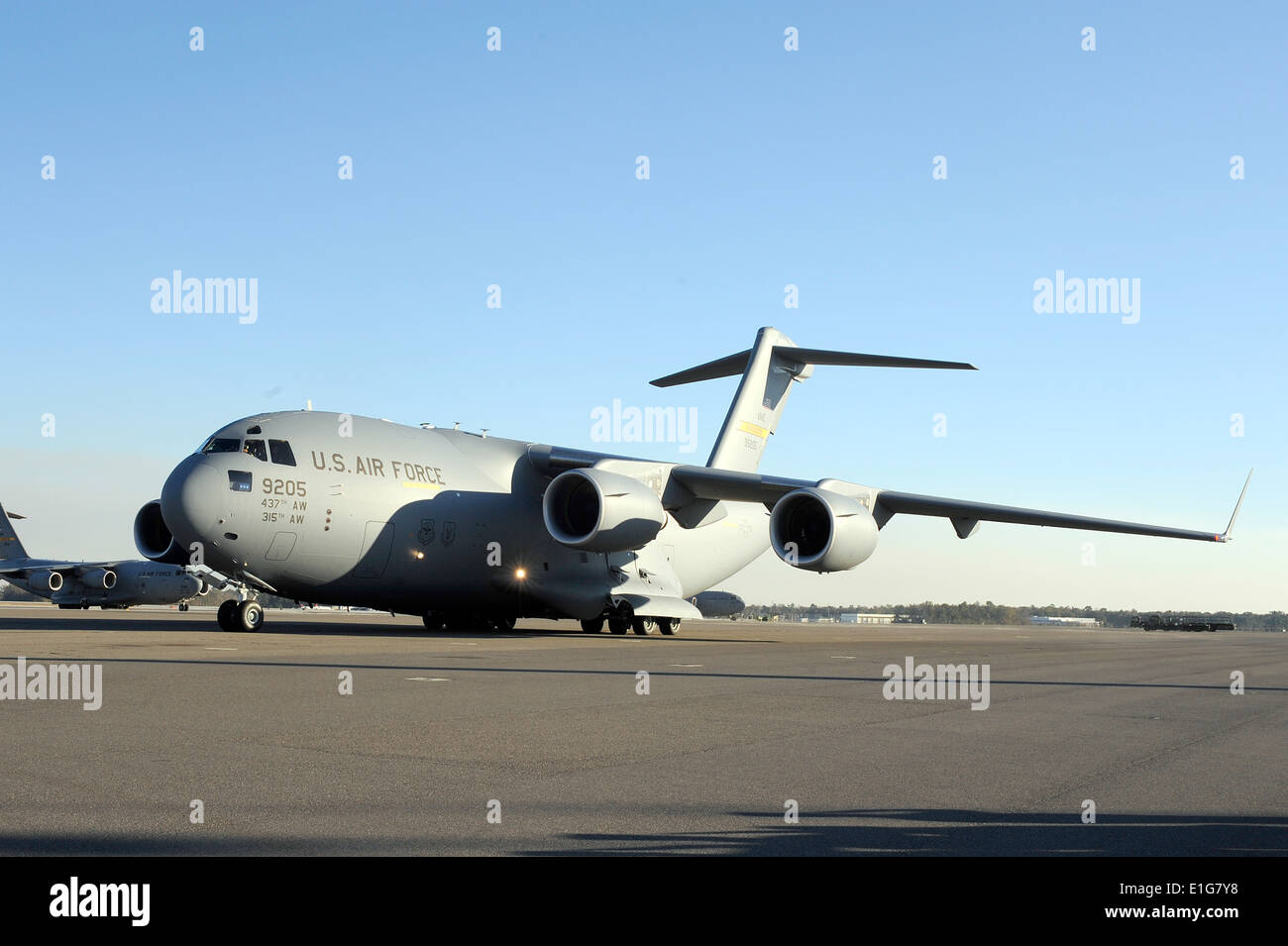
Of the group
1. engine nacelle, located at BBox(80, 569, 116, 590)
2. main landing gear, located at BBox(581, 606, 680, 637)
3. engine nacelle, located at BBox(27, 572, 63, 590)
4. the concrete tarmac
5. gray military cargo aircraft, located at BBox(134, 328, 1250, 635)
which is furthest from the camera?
engine nacelle, located at BBox(80, 569, 116, 590)

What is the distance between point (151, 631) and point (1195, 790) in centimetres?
1984

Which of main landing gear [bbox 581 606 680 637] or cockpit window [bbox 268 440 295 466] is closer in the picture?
cockpit window [bbox 268 440 295 466]

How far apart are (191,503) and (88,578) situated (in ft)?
106

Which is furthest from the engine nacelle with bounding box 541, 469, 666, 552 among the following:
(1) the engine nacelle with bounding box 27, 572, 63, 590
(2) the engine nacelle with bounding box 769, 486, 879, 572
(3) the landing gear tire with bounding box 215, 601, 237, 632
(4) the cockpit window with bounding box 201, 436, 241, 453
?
(1) the engine nacelle with bounding box 27, 572, 63, 590

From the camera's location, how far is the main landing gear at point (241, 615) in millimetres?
21969

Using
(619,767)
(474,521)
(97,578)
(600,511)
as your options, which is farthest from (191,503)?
(97,578)

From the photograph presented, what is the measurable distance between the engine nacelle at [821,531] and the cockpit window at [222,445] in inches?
431

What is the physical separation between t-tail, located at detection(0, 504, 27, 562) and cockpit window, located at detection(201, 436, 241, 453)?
3135 centimetres

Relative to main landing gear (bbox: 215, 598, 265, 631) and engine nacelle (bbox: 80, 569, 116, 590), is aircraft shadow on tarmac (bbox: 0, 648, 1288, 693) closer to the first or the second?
main landing gear (bbox: 215, 598, 265, 631)

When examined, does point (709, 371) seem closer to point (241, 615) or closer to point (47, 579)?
point (241, 615)

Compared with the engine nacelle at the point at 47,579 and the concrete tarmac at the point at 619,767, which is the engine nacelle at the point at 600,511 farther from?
the engine nacelle at the point at 47,579

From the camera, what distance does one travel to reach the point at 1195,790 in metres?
6.38

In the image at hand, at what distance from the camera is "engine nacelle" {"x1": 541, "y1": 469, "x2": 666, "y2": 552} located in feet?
75.5

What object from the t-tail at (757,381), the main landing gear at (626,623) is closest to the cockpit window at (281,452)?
the main landing gear at (626,623)
